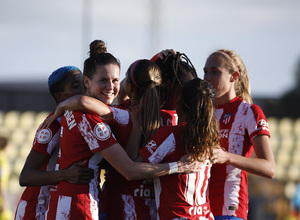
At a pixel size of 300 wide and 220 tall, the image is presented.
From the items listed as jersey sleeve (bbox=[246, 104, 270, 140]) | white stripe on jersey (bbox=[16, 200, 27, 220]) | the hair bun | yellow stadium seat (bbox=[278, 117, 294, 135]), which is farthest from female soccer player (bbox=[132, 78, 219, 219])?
yellow stadium seat (bbox=[278, 117, 294, 135])

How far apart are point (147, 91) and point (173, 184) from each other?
606mm

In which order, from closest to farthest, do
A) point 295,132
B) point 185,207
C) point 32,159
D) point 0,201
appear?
point 185,207 < point 32,159 < point 0,201 < point 295,132

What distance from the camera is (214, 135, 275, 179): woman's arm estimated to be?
324 cm

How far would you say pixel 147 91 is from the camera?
3102 millimetres

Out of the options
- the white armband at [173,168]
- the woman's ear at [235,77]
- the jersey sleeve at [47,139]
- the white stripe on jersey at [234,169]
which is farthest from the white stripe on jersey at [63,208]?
the woman's ear at [235,77]

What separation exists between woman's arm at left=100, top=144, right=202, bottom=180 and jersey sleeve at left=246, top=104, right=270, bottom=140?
83 cm

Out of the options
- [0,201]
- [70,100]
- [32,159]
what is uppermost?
[70,100]

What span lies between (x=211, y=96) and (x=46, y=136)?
3.75ft

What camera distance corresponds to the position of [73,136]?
3.03m

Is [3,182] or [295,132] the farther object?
[295,132]

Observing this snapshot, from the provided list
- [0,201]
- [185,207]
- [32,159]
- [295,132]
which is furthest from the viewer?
[295,132]

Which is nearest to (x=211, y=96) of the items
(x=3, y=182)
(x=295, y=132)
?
(x=3, y=182)

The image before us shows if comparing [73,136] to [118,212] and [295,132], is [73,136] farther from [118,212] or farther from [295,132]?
[295,132]

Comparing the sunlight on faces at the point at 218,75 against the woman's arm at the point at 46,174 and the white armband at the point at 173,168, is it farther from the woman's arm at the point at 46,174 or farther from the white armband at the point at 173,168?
the woman's arm at the point at 46,174
